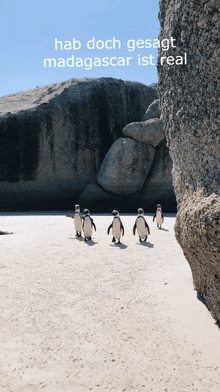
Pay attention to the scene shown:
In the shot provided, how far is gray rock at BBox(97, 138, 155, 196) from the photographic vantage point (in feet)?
54.4

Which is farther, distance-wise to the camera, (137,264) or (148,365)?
(137,264)

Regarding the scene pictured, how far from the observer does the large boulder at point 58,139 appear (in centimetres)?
1747

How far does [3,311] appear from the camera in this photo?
13.2 feet

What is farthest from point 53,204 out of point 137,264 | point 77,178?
point 137,264

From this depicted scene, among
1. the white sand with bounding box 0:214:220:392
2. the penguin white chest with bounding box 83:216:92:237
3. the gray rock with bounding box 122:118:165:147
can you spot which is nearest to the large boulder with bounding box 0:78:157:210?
the gray rock with bounding box 122:118:165:147

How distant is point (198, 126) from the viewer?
3.59 metres

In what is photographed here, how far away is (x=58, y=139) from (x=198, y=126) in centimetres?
1493

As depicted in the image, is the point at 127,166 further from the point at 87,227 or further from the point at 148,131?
the point at 87,227

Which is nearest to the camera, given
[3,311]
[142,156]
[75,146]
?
[3,311]

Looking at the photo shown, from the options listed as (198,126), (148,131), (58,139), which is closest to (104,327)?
(198,126)

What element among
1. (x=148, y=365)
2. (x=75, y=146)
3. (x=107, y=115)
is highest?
(x=107, y=115)

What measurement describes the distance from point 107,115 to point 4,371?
16.8m

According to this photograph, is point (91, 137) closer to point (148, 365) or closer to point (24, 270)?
point (24, 270)

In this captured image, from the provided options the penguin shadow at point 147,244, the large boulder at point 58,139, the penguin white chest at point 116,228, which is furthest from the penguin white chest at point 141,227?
the large boulder at point 58,139
